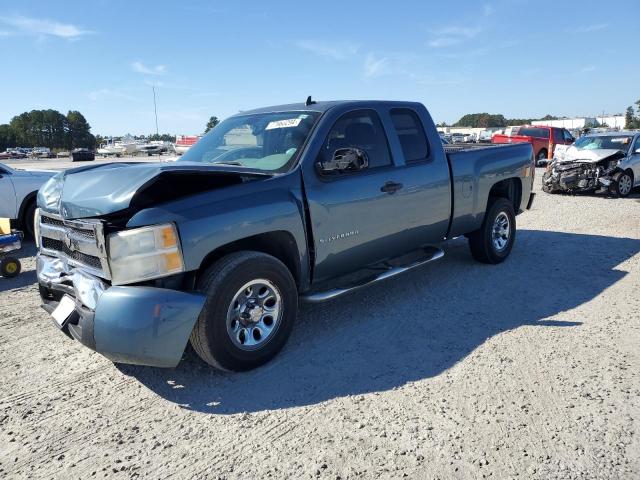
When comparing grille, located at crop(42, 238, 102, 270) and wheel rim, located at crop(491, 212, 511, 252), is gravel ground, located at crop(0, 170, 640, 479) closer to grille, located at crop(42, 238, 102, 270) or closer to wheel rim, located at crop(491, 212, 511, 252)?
grille, located at crop(42, 238, 102, 270)

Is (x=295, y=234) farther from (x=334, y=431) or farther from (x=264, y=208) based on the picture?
(x=334, y=431)

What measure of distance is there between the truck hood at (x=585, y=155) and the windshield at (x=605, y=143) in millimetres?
234

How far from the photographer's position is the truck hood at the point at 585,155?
40.1 ft

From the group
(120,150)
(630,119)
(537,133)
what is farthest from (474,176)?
(630,119)

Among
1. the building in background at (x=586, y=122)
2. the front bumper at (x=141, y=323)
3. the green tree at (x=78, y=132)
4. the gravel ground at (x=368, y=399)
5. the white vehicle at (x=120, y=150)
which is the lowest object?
the gravel ground at (x=368, y=399)

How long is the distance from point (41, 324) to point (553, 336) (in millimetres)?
4523

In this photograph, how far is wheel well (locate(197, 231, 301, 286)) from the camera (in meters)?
3.52

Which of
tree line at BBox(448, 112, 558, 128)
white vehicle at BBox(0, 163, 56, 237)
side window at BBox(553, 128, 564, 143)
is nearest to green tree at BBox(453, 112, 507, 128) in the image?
tree line at BBox(448, 112, 558, 128)

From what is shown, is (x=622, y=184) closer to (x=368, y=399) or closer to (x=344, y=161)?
(x=344, y=161)

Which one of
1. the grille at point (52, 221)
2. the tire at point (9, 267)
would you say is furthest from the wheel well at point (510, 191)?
the tire at point (9, 267)

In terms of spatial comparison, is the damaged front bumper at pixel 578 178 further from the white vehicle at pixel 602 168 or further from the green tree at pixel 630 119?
the green tree at pixel 630 119

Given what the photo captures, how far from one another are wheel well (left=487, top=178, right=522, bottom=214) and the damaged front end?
6.74m

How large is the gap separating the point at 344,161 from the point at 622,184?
10.8 meters

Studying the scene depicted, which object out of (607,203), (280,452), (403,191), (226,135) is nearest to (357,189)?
(403,191)
